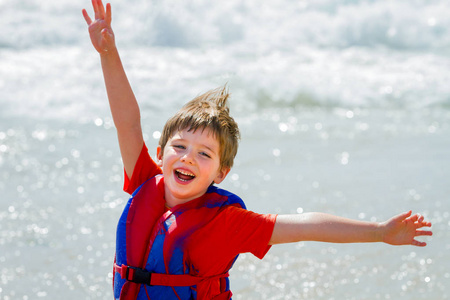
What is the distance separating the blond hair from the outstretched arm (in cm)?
42

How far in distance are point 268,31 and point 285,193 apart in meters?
8.85

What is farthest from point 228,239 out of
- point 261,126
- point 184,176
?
point 261,126

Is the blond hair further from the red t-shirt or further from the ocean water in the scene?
the ocean water

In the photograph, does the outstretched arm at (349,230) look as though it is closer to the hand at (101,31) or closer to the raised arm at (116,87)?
the raised arm at (116,87)

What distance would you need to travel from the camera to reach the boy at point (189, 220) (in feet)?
7.86

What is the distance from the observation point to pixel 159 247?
2.48m

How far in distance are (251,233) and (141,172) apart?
24.5 inches

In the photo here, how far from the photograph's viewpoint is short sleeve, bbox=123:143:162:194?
2.80 metres

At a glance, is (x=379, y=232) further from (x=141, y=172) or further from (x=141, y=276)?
(x=141, y=172)

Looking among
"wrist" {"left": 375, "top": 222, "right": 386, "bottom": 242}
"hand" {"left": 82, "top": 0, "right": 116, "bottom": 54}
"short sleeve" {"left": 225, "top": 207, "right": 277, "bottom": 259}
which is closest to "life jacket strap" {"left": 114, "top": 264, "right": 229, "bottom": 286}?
"short sleeve" {"left": 225, "top": 207, "right": 277, "bottom": 259}

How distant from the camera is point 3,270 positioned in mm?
3891

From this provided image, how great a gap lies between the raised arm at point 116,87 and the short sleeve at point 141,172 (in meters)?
0.03

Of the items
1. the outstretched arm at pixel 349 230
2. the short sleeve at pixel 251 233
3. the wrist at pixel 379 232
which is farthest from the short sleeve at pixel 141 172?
the wrist at pixel 379 232

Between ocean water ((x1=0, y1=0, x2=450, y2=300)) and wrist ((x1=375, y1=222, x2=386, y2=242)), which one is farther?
ocean water ((x1=0, y1=0, x2=450, y2=300))
